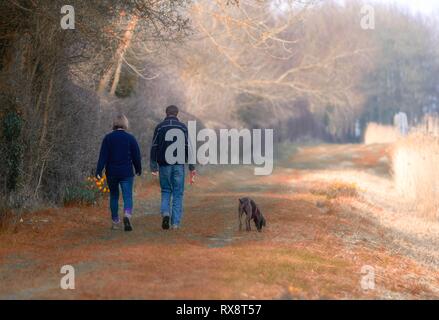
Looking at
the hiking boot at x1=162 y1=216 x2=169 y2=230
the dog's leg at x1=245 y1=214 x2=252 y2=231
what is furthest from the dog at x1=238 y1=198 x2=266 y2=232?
the hiking boot at x1=162 y1=216 x2=169 y2=230

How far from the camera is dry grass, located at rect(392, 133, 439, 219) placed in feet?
82.8

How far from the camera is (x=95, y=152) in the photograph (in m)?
20.0

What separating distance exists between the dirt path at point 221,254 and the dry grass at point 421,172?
371 centimetres

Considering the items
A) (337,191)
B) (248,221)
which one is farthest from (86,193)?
(337,191)

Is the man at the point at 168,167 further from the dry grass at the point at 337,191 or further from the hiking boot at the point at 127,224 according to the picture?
the dry grass at the point at 337,191

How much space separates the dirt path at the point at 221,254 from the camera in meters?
8.69

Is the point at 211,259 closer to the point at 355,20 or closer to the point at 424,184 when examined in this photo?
the point at 424,184

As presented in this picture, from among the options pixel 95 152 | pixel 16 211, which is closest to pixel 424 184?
pixel 95 152

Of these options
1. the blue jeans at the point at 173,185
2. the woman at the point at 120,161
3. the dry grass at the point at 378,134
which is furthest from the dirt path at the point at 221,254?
the dry grass at the point at 378,134

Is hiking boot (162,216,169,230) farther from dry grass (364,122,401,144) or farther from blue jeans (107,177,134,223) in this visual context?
dry grass (364,122,401,144)

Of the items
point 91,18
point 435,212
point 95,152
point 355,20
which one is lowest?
point 435,212

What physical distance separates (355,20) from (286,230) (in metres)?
51.1

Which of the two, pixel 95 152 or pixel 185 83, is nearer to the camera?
pixel 95 152

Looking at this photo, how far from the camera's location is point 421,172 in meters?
26.2
